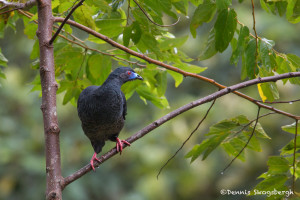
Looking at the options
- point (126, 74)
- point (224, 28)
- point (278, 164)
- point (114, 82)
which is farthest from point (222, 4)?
point (114, 82)

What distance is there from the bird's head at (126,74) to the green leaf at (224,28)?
0.90 meters

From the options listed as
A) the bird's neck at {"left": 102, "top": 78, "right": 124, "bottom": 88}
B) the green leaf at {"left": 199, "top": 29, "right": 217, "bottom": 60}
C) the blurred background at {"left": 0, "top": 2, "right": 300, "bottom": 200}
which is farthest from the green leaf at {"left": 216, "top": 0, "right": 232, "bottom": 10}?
the blurred background at {"left": 0, "top": 2, "right": 300, "bottom": 200}

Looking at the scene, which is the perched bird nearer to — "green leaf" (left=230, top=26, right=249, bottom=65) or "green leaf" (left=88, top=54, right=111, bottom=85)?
"green leaf" (left=88, top=54, right=111, bottom=85)

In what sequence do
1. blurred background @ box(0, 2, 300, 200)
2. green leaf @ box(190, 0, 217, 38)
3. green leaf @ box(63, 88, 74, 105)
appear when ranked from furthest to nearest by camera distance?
blurred background @ box(0, 2, 300, 200)
green leaf @ box(63, 88, 74, 105)
green leaf @ box(190, 0, 217, 38)

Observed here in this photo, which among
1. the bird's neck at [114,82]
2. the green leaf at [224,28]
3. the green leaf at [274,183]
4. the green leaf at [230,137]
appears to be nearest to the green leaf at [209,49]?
the green leaf at [224,28]

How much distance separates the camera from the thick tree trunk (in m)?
2.03

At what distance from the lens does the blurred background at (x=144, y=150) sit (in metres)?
7.33

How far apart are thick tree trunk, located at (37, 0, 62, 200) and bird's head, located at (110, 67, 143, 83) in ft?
2.98

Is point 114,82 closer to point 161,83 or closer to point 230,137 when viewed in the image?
point 161,83

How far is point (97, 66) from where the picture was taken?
2832mm

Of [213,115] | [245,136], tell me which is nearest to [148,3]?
[245,136]

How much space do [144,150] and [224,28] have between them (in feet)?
17.7

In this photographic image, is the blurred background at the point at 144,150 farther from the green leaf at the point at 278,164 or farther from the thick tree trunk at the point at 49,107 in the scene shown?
the thick tree trunk at the point at 49,107

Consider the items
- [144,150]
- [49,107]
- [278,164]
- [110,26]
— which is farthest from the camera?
[144,150]
